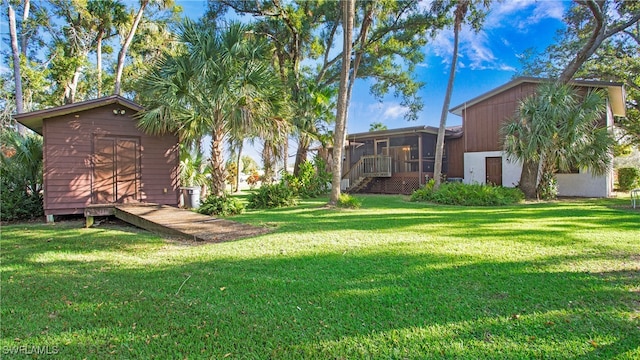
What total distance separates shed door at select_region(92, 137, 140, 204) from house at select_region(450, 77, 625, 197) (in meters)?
15.0

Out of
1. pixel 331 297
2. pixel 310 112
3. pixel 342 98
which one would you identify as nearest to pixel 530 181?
pixel 342 98

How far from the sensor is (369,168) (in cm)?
1928

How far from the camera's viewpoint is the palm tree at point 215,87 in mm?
8672

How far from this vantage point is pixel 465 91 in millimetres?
52062

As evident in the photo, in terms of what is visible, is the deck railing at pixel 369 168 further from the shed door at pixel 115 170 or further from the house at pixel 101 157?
the shed door at pixel 115 170

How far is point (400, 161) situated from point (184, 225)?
47.7 feet

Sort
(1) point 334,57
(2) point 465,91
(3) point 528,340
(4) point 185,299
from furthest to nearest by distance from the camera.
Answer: (2) point 465,91 → (1) point 334,57 → (4) point 185,299 → (3) point 528,340

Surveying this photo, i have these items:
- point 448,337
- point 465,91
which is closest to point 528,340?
point 448,337

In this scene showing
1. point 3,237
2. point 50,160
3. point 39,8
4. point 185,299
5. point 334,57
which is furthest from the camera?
point 334,57

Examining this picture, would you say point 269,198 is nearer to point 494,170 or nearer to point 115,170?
point 115,170

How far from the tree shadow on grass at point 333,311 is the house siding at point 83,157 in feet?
19.3

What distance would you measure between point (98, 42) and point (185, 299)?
66.5 ft

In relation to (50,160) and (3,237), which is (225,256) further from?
(50,160)

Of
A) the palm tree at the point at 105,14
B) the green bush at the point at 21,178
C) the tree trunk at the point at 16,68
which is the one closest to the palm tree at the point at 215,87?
the green bush at the point at 21,178
